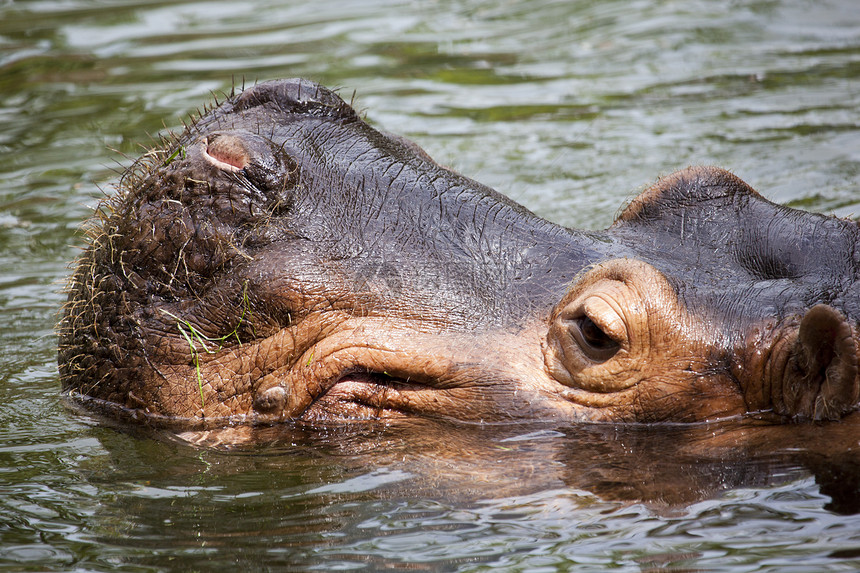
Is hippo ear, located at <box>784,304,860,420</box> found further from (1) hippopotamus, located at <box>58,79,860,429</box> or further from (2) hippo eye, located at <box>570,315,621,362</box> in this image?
(2) hippo eye, located at <box>570,315,621,362</box>

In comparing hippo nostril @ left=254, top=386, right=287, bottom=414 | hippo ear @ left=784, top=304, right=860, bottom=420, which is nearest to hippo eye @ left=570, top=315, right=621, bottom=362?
hippo ear @ left=784, top=304, right=860, bottom=420

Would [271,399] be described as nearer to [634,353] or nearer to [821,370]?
[634,353]

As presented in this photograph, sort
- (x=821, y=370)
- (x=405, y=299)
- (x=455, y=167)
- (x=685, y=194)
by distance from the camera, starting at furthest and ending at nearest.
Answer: (x=455, y=167) → (x=685, y=194) → (x=405, y=299) → (x=821, y=370)

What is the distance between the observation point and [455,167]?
7.25 m

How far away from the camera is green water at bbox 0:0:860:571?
402 cm

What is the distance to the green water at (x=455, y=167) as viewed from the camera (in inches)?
158

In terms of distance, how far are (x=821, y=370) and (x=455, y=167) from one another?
3.42m

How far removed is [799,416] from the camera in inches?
176

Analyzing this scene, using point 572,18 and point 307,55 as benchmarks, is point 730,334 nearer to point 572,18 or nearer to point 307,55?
point 307,55

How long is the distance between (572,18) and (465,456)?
10.8 m

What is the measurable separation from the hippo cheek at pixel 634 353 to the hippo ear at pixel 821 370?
226 mm

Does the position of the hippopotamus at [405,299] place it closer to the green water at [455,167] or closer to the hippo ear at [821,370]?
the hippo ear at [821,370]

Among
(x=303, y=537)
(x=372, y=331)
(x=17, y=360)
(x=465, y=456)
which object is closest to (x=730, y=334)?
(x=465, y=456)

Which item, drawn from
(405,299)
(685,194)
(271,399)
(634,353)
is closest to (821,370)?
(634,353)
